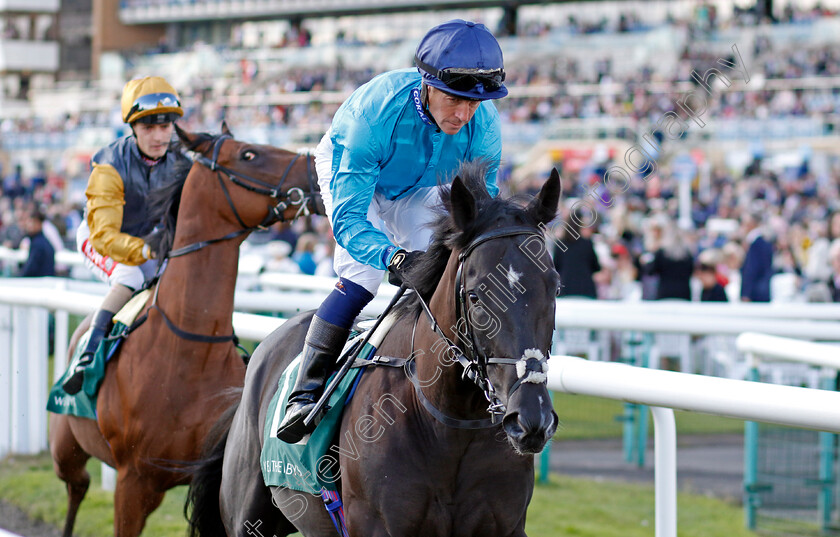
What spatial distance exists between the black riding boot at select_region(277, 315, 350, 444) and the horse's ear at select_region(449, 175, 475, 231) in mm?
614

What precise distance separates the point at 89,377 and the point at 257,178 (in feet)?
3.64

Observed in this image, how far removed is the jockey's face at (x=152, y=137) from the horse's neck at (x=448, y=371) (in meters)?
2.37

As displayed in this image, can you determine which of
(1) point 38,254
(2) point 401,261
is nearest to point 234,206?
(2) point 401,261

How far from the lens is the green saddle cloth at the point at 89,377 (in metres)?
4.18

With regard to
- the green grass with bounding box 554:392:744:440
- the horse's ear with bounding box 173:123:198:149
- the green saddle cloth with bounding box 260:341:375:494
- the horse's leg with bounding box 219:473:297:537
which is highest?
the horse's ear with bounding box 173:123:198:149

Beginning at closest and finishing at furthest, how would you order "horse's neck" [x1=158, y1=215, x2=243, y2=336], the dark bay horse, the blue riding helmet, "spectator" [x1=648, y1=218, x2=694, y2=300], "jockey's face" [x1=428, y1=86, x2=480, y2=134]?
the dark bay horse < the blue riding helmet < "jockey's face" [x1=428, y1=86, x2=480, y2=134] < "horse's neck" [x1=158, y1=215, x2=243, y2=336] < "spectator" [x1=648, y1=218, x2=694, y2=300]

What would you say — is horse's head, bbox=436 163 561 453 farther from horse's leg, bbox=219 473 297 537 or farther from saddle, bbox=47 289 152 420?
saddle, bbox=47 289 152 420

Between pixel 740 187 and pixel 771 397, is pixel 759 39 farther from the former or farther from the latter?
pixel 771 397

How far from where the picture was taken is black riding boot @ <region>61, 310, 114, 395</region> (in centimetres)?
420

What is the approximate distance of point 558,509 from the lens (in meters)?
5.08

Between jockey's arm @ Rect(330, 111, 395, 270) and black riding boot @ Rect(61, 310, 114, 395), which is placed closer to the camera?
jockey's arm @ Rect(330, 111, 395, 270)

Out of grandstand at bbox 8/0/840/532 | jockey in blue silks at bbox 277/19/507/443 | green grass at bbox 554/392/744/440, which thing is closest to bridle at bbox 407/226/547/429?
jockey in blue silks at bbox 277/19/507/443

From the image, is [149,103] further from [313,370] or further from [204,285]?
[313,370]

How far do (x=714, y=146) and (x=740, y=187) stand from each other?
4807 mm
